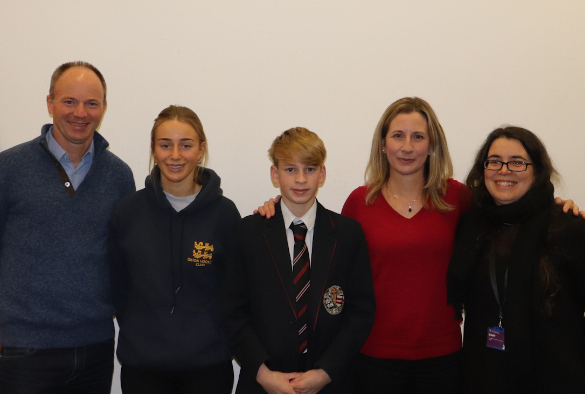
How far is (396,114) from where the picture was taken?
2.18 m

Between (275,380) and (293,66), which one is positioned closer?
(275,380)

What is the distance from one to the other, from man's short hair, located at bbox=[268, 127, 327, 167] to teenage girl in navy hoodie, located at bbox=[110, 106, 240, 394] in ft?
1.13

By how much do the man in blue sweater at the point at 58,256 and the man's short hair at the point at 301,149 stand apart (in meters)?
0.83

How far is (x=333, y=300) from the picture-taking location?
6.35 ft

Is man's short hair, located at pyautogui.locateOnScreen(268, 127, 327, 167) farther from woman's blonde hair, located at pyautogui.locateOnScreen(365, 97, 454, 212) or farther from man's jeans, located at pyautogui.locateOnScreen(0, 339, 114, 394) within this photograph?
man's jeans, located at pyautogui.locateOnScreen(0, 339, 114, 394)

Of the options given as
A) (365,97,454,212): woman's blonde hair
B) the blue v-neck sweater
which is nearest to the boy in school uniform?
(365,97,454,212): woman's blonde hair

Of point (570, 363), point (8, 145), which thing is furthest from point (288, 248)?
Answer: point (8, 145)

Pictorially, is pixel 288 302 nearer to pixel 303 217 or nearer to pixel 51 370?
pixel 303 217

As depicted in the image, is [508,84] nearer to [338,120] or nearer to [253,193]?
[338,120]

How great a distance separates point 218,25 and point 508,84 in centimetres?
166

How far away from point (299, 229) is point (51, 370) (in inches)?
46.4

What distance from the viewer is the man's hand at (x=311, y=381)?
181 cm

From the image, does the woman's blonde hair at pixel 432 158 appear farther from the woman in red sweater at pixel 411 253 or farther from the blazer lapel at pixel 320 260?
the blazer lapel at pixel 320 260

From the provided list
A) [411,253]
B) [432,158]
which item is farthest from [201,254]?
[432,158]
